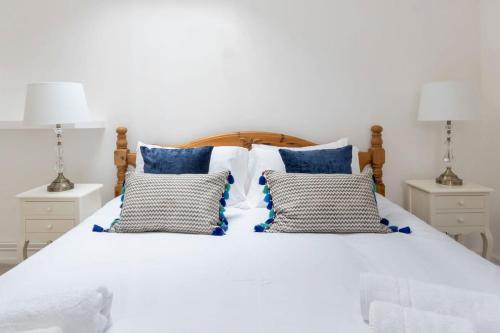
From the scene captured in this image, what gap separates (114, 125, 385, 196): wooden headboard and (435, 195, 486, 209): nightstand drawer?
1.30 feet

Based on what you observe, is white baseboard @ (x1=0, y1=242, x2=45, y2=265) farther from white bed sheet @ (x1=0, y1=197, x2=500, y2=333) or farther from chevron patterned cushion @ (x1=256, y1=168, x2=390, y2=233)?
chevron patterned cushion @ (x1=256, y1=168, x2=390, y2=233)

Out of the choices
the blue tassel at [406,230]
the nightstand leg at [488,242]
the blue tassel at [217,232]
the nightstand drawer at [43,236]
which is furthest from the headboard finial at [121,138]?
the nightstand leg at [488,242]

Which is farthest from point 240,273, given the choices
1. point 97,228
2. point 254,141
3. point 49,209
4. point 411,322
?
point 49,209

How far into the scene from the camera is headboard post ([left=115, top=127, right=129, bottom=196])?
2.84m

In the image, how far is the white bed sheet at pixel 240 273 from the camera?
1.13 metres

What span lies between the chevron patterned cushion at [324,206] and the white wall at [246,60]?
90cm

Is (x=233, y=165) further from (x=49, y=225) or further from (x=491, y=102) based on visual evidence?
(x=491, y=102)

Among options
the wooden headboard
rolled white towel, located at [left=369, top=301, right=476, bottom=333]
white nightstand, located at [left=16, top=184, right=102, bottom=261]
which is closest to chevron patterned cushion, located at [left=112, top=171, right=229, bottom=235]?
white nightstand, located at [left=16, top=184, right=102, bottom=261]

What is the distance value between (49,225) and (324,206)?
5.55ft

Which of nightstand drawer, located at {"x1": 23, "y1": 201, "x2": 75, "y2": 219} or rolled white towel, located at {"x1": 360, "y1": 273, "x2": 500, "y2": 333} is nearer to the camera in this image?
rolled white towel, located at {"x1": 360, "y1": 273, "x2": 500, "y2": 333}

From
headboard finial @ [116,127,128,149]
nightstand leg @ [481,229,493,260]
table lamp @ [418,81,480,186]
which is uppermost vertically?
table lamp @ [418,81,480,186]

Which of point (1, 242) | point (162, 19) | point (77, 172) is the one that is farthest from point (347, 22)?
point (1, 242)

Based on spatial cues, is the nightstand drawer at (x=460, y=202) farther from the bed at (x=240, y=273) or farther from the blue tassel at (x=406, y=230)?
the blue tassel at (x=406, y=230)

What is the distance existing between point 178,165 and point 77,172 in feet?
3.35
